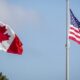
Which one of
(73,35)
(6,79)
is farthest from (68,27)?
(6,79)

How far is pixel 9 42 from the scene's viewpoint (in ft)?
48.5

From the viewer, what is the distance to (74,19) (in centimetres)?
1609

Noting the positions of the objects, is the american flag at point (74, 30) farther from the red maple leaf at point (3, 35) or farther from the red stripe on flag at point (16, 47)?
the red maple leaf at point (3, 35)

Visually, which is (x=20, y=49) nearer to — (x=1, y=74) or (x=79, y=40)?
(x=79, y=40)

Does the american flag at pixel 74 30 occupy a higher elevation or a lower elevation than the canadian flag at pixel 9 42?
higher

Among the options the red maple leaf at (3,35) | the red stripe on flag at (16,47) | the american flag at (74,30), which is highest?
the american flag at (74,30)

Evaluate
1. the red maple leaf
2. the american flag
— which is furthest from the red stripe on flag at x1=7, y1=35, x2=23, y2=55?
the american flag

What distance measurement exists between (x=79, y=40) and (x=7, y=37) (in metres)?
3.69

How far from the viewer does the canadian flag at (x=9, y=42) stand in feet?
48.1

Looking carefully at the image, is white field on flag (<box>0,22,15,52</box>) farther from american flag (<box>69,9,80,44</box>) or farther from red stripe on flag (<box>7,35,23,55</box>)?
american flag (<box>69,9,80,44</box>)

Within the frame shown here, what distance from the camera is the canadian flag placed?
48.1 ft

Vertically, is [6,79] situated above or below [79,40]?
below

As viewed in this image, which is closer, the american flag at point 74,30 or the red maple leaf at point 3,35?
the red maple leaf at point 3,35


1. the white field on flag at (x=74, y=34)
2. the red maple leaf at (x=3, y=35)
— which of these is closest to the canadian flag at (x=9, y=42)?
the red maple leaf at (x=3, y=35)
